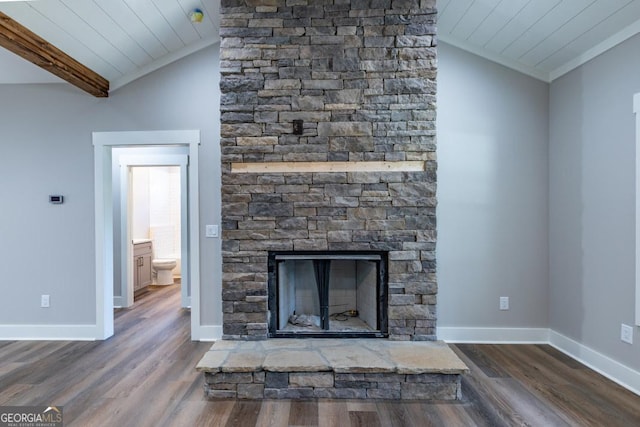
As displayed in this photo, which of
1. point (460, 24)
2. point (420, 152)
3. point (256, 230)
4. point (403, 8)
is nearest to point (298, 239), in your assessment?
point (256, 230)

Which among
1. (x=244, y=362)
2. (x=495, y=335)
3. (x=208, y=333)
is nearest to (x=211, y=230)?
(x=208, y=333)

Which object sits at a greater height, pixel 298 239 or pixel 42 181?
pixel 42 181

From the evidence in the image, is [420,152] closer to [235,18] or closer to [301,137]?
[301,137]

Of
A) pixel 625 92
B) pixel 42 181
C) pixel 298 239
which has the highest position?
pixel 625 92

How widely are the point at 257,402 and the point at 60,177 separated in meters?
2.87

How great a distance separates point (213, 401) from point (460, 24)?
3.55 meters

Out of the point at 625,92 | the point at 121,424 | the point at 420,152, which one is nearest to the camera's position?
the point at 121,424

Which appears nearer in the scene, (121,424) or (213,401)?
(121,424)

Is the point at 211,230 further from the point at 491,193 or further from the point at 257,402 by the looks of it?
the point at 491,193

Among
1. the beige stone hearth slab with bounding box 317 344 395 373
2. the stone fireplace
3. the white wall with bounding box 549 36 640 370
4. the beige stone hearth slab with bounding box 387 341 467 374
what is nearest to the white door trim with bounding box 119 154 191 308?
the stone fireplace

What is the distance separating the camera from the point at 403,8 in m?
2.72

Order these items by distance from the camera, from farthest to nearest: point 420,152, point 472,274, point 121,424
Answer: point 472,274 < point 420,152 < point 121,424

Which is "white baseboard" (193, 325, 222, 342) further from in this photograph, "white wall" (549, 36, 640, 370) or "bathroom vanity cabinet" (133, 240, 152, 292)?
"white wall" (549, 36, 640, 370)

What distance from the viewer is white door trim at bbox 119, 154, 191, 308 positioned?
176 inches
